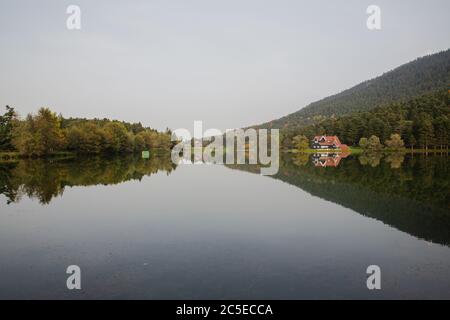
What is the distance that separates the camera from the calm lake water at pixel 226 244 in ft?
33.3

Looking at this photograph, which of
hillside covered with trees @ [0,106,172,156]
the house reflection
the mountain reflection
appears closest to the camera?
the mountain reflection

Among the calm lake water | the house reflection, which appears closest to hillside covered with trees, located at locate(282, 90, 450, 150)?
the house reflection

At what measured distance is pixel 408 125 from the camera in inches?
4380

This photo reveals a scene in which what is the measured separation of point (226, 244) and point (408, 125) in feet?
374

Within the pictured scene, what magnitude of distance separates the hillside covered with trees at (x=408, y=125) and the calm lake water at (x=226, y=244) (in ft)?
300

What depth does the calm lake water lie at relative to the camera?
10.2m

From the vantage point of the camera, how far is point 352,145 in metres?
130

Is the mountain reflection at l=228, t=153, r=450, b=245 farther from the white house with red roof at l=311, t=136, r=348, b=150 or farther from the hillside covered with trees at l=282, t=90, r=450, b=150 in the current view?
the white house with red roof at l=311, t=136, r=348, b=150

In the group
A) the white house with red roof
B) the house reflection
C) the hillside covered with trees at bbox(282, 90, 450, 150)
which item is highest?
Result: the hillside covered with trees at bbox(282, 90, 450, 150)

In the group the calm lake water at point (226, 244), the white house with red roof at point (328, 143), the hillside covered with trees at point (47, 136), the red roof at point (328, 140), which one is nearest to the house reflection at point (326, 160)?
the white house with red roof at point (328, 143)

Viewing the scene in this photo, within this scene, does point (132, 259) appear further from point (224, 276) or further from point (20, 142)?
point (20, 142)

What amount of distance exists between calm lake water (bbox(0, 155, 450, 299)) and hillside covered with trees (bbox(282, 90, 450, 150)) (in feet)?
300

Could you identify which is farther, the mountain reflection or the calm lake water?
the mountain reflection
